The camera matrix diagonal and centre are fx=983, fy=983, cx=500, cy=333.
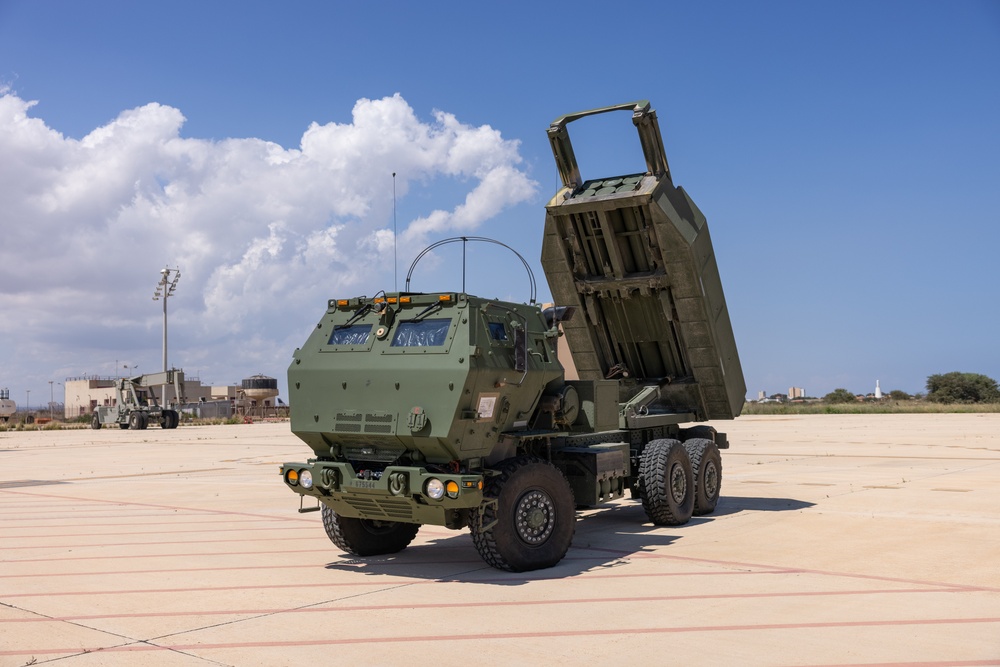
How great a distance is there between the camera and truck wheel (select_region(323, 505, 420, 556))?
32.9 ft

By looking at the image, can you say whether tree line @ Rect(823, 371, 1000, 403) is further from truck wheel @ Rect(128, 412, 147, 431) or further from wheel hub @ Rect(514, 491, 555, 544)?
wheel hub @ Rect(514, 491, 555, 544)

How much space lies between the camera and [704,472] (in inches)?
512

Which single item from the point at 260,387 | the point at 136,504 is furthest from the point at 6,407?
the point at 136,504

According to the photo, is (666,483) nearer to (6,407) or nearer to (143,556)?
(143,556)

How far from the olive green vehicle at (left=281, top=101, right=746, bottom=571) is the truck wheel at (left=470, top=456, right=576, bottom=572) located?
0.05 feet

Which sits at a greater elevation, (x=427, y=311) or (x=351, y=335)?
(x=427, y=311)

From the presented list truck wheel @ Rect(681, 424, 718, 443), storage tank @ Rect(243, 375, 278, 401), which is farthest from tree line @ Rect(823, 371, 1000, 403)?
truck wheel @ Rect(681, 424, 718, 443)

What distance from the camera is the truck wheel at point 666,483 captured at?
1187cm

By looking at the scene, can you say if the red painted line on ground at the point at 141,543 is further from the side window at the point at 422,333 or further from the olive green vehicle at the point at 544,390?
the side window at the point at 422,333

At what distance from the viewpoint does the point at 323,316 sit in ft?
33.1

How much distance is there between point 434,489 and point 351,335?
195 cm

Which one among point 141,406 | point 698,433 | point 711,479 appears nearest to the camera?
point 711,479


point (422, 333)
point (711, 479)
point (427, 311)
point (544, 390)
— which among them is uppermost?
point (427, 311)

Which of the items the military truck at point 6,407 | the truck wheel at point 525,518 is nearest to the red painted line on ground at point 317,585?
the truck wheel at point 525,518
